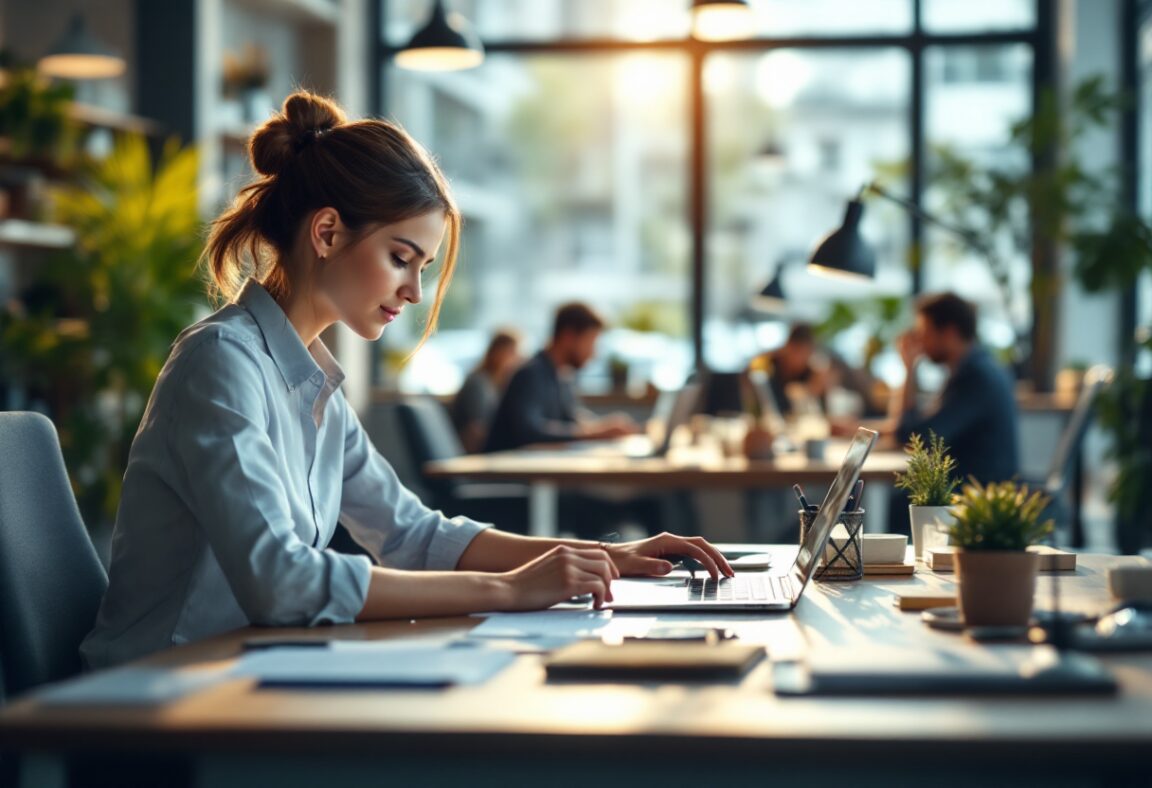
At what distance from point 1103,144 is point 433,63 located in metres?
4.45

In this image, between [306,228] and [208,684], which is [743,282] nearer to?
[306,228]

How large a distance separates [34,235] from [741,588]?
4452mm

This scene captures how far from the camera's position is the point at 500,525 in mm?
4938

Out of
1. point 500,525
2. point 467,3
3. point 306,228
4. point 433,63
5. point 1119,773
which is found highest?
point 467,3

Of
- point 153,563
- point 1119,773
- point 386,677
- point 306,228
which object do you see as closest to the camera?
point 1119,773

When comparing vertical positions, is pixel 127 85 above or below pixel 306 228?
above

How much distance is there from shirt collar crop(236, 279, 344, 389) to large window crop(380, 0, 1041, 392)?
6314mm

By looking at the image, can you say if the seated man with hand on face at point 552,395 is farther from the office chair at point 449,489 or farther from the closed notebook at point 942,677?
the closed notebook at point 942,677

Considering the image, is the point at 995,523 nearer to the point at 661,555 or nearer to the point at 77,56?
the point at 661,555

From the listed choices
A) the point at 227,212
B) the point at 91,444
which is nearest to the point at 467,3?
the point at 91,444

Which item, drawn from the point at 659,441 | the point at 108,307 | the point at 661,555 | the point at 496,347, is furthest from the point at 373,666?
the point at 496,347

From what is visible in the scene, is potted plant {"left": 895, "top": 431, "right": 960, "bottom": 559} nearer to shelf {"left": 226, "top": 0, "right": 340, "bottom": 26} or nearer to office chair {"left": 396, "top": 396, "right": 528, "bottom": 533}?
office chair {"left": 396, "top": 396, "right": 528, "bottom": 533}

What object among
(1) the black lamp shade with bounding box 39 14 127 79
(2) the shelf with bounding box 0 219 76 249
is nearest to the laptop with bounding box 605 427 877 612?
(2) the shelf with bounding box 0 219 76 249

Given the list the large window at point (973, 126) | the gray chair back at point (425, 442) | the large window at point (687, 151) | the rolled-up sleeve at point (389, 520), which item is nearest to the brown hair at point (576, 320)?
the gray chair back at point (425, 442)
